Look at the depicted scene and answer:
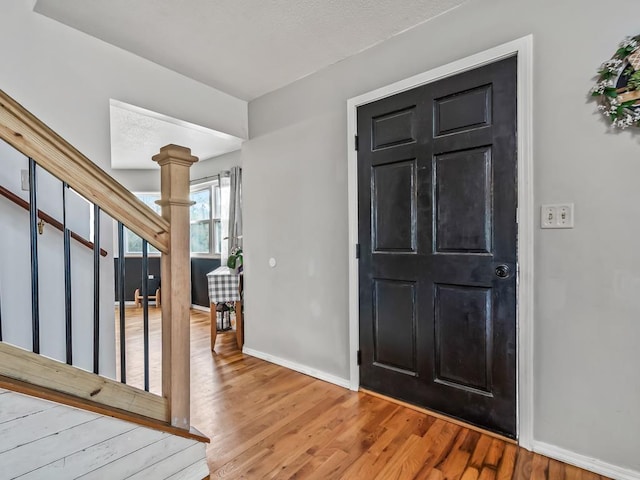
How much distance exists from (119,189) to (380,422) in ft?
6.05

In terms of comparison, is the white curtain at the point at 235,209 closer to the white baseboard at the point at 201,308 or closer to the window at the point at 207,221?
the window at the point at 207,221

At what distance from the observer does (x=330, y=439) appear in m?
1.80

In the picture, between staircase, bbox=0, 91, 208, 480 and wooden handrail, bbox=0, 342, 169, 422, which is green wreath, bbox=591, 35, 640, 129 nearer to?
staircase, bbox=0, 91, 208, 480

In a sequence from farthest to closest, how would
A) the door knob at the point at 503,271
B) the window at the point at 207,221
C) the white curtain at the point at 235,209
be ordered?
the window at the point at 207,221
the white curtain at the point at 235,209
the door knob at the point at 503,271

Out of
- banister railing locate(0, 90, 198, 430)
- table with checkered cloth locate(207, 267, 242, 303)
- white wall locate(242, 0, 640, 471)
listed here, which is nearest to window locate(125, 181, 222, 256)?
table with checkered cloth locate(207, 267, 242, 303)

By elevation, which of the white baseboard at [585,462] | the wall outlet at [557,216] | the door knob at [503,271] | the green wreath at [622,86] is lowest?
the white baseboard at [585,462]

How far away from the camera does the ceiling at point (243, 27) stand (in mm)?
1862

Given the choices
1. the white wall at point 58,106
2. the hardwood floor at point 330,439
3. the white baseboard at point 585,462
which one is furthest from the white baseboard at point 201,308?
the white baseboard at point 585,462

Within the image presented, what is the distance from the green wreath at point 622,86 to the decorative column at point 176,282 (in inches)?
73.7

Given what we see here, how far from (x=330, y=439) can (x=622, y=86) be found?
2.21 meters

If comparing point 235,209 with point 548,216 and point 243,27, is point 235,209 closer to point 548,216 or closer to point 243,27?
point 243,27

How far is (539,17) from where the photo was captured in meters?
1.65

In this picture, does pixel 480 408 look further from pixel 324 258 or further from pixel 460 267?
pixel 324 258

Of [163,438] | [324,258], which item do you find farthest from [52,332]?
[324,258]
